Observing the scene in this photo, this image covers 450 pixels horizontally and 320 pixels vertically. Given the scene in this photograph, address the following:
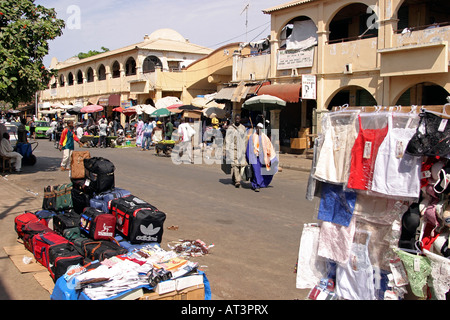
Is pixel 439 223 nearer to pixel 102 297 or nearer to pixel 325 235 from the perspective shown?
pixel 325 235

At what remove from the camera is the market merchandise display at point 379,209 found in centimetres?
380

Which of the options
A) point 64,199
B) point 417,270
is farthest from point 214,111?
point 417,270

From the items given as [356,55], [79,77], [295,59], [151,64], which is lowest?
[356,55]

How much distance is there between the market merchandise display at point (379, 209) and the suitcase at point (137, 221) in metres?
2.09

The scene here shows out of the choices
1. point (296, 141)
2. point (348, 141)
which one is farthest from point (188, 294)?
point (296, 141)

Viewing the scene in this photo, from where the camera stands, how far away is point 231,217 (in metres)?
8.30

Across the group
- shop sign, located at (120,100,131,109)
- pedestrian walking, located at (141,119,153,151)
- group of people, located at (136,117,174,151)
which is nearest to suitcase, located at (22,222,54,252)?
group of people, located at (136,117,174,151)

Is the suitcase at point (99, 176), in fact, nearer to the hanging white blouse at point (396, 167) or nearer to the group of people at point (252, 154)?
the hanging white blouse at point (396, 167)

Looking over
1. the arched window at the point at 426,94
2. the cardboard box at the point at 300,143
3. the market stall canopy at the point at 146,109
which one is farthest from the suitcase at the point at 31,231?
the market stall canopy at the point at 146,109

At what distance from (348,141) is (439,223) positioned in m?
1.21

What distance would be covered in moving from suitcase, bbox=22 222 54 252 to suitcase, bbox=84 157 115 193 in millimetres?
925

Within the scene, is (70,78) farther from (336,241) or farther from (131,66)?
(336,241)

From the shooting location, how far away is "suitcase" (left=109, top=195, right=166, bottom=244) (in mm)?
5602

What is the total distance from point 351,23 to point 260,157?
13.1 meters
